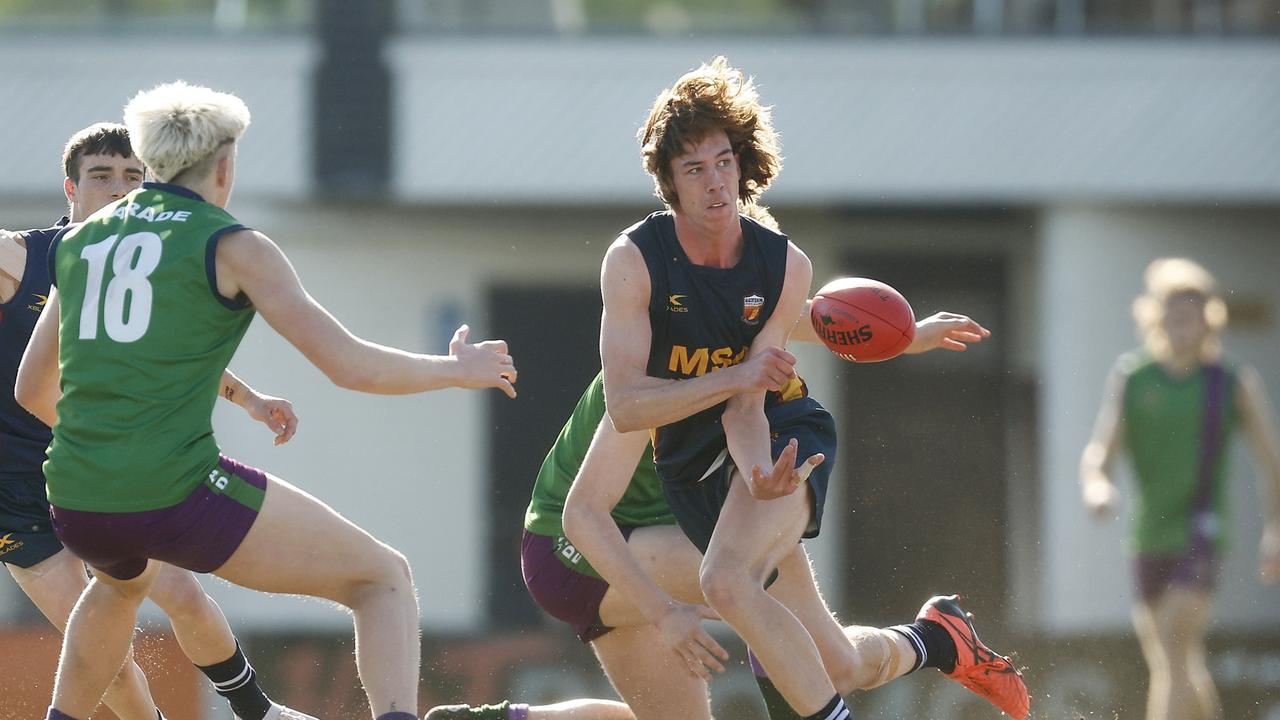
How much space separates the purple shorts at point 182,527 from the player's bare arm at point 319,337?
378 mm

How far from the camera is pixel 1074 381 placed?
11523 millimetres

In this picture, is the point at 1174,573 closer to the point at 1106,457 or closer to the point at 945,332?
the point at 1106,457

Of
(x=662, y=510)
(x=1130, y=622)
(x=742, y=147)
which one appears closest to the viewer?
(x=742, y=147)

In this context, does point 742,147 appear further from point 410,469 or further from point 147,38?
point 147,38

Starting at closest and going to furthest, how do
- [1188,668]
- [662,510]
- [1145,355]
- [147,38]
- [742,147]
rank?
[742,147], [662,510], [1188,668], [1145,355], [147,38]

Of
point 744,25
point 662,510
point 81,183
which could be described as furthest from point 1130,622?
A: point 81,183

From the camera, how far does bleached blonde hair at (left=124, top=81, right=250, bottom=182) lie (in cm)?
369

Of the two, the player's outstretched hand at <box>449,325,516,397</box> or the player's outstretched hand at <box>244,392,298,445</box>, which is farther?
the player's outstretched hand at <box>244,392,298,445</box>

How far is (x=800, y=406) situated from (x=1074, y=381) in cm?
771

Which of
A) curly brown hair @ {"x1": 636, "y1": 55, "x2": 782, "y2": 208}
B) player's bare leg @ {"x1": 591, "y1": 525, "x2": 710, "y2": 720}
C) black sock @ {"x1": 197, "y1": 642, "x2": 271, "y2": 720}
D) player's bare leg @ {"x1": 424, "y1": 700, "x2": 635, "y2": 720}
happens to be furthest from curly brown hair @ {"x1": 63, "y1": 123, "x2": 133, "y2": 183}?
player's bare leg @ {"x1": 424, "y1": 700, "x2": 635, "y2": 720}

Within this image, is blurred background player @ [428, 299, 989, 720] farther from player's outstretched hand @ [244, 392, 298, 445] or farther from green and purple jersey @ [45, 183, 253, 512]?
green and purple jersey @ [45, 183, 253, 512]

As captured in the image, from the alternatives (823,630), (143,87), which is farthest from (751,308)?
(143,87)

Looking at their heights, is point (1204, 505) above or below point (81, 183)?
below

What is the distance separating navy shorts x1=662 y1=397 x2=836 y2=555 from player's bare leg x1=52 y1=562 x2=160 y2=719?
1418 millimetres
